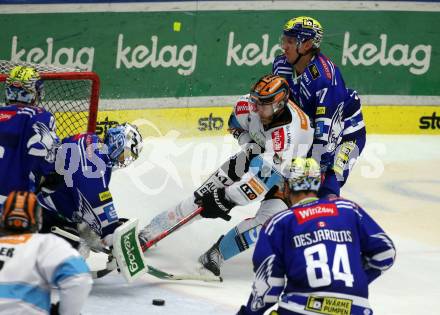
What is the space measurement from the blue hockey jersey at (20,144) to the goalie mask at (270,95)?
1293 mm

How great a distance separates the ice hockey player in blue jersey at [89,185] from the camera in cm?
648

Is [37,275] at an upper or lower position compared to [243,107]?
lower

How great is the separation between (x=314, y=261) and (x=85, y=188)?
2.11 m

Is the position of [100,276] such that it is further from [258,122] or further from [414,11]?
[414,11]

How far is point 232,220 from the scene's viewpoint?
8422 mm

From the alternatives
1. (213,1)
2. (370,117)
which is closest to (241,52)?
(213,1)

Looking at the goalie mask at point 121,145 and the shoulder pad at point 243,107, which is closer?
the goalie mask at point 121,145

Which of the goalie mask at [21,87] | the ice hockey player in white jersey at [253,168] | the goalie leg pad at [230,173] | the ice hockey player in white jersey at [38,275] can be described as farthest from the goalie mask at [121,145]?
the ice hockey player in white jersey at [38,275]

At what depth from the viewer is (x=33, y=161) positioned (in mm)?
6289

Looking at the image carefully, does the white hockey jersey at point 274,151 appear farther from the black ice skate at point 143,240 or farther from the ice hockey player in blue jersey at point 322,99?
the black ice skate at point 143,240

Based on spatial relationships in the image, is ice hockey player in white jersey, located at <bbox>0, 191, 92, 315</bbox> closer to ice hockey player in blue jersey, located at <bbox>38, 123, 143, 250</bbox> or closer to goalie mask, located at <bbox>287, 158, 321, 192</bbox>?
goalie mask, located at <bbox>287, 158, 321, 192</bbox>

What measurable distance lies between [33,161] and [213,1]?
14.4 ft

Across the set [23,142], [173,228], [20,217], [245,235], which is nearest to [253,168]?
[245,235]

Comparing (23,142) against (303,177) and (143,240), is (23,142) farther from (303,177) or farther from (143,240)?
(303,177)
